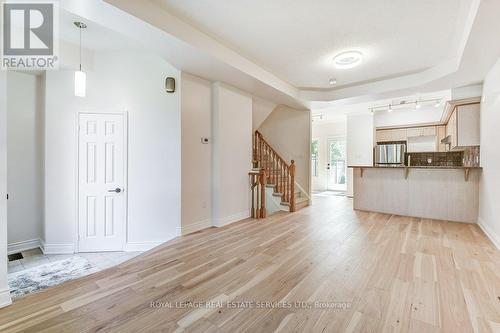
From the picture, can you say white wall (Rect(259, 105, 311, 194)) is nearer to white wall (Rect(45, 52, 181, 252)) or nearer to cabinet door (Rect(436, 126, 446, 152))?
white wall (Rect(45, 52, 181, 252))

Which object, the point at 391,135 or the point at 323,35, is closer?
the point at 323,35

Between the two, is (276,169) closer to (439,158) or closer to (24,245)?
(439,158)

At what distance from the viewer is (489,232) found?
138 inches

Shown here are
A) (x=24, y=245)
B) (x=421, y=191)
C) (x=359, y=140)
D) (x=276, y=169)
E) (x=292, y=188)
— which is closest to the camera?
(x=24, y=245)

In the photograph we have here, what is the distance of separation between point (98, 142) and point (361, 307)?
165 inches

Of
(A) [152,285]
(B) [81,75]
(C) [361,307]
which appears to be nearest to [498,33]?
(C) [361,307]

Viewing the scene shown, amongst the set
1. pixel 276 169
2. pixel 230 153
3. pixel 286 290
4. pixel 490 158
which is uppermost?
pixel 230 153

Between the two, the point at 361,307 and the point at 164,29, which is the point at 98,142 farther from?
the point at 361,307

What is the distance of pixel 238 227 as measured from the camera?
408 centimetres

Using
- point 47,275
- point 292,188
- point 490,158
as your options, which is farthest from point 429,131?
point 47,275

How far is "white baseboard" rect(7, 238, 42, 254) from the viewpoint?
3.71 metres

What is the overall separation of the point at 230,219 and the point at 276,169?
207cm

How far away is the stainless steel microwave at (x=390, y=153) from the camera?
714 cm

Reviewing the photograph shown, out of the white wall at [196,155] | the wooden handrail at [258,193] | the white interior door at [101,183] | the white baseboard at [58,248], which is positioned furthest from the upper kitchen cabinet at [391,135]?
the white baseboard at [58,248]
